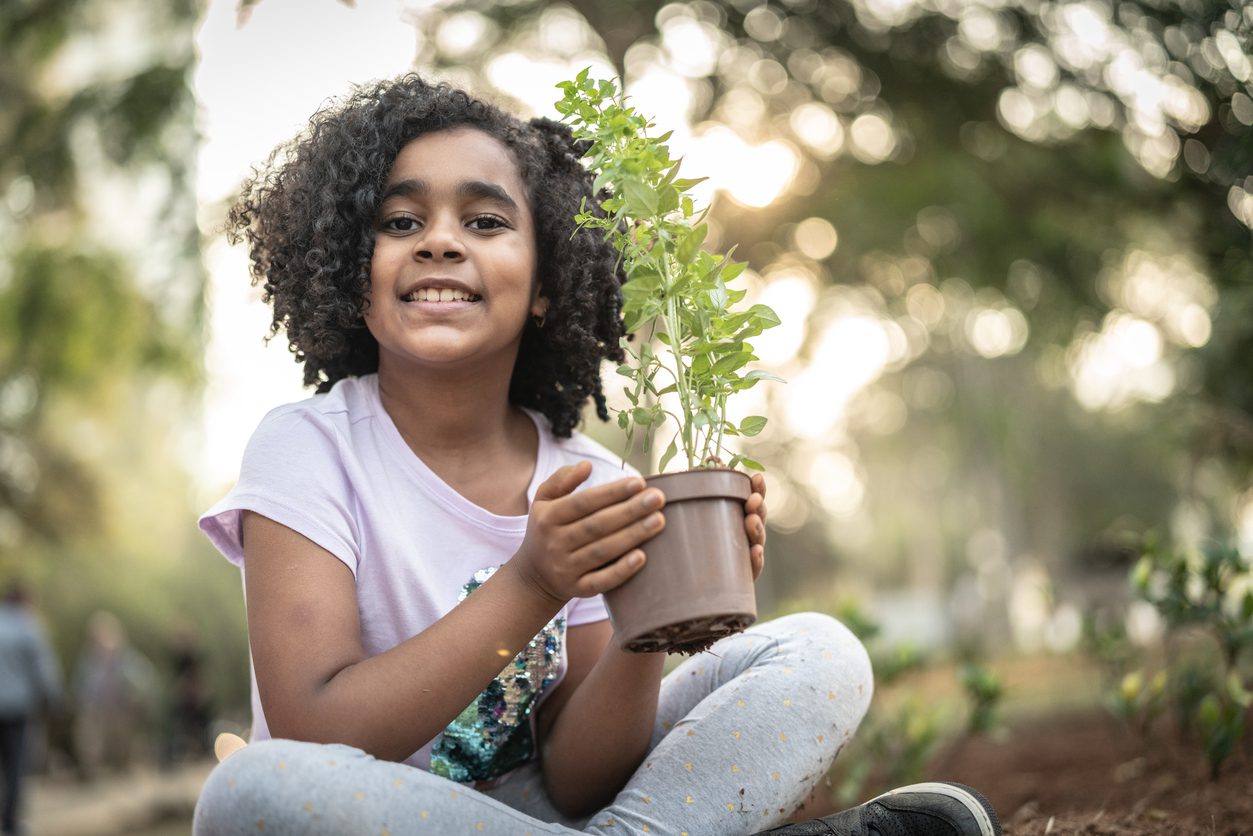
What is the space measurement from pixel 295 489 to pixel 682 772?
31.5 inches

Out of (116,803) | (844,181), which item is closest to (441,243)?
(844,181)

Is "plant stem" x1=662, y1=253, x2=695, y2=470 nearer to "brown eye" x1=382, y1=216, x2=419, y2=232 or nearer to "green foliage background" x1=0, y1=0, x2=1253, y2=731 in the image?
"brown eye" x1=382, y1=216, x2=419, y2=232

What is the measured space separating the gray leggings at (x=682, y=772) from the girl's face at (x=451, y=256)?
2.43 feet

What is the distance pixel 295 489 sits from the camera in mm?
1829

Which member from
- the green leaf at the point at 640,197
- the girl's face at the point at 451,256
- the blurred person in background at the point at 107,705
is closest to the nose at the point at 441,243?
the girl's face at the point at 451,256

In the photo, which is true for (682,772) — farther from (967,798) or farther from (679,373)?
(679,373)

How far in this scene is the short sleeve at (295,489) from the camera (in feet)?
5.90

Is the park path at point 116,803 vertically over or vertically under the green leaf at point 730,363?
under

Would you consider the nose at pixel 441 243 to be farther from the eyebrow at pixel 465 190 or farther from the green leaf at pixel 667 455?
the green leaf at pixel 667 455

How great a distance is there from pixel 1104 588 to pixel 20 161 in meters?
18.6

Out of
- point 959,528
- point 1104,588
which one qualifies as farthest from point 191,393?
point 959,528

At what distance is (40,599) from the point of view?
1644 centimetres

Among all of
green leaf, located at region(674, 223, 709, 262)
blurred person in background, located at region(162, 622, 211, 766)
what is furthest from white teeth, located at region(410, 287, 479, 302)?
blurred person in background, located at region(162, 622, 211, 766)

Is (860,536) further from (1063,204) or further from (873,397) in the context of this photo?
(1063,204)
